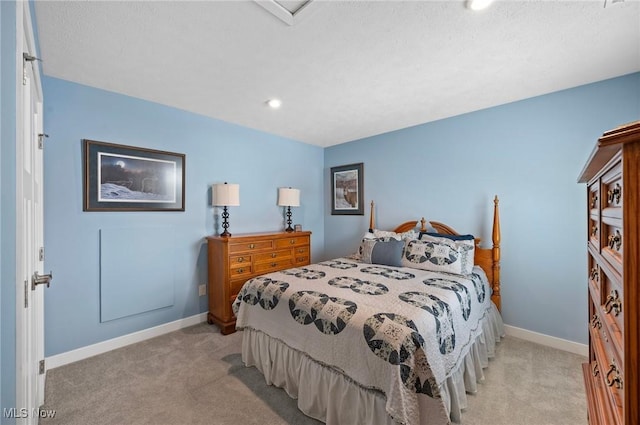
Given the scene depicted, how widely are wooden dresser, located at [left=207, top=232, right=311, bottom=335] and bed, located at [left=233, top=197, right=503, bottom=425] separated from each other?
0.68 meters

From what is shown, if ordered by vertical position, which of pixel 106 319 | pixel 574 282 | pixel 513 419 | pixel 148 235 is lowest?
pixel 513 419

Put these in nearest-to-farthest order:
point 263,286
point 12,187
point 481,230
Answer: point 12,187 < point 263,286 < point 481,230

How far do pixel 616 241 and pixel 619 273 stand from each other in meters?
0.14

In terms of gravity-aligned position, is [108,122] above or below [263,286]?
above

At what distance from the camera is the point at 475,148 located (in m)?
3.05

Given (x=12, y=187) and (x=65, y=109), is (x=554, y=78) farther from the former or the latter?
(x=65, y=109)

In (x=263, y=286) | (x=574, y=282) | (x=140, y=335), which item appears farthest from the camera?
(x=140, y=335)

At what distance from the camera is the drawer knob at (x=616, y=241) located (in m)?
0.69

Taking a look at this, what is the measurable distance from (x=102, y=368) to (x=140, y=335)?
1.57 feet

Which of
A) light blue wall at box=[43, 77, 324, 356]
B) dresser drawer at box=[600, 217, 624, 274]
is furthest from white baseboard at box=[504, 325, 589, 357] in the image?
light blue wall at box=[43, 77, 324, 356]

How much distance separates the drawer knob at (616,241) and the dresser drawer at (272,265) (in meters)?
2.99

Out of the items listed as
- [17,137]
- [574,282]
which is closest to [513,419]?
[574,282]

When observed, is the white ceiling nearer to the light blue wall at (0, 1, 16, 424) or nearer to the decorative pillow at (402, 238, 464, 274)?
the light blue wall at (0, 1, 16, 424)

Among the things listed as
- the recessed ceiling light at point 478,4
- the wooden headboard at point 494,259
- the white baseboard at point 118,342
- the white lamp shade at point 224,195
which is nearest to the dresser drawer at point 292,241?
the white lamp shade at point 224,195
